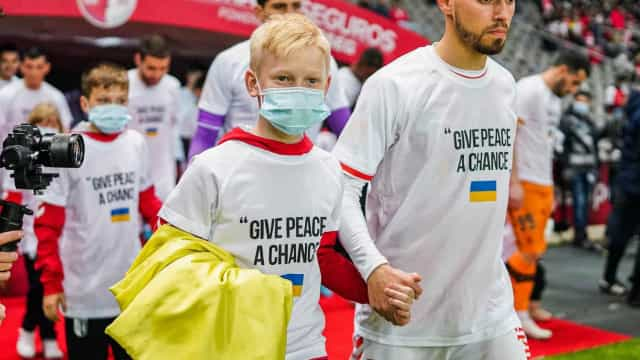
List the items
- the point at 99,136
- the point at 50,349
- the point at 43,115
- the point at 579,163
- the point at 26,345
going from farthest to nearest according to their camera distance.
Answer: the point at 579,163
the point at 26,345
the point at 50,349
the point at 43,115
the point at 99,136

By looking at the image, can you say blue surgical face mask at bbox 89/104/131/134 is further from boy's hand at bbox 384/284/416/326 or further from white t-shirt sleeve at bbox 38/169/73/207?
boy's hand at bbox 384/284/416/326

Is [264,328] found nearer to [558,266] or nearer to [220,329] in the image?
[220,329]

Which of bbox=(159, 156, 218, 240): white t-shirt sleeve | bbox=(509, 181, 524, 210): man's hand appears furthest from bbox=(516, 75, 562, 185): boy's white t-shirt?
bbox=(159, 156, 218, 240): white t-shirt sleeve

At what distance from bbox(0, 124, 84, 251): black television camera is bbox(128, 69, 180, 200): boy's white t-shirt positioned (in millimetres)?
4653

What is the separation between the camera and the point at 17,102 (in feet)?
24.2

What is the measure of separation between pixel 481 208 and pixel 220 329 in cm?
103

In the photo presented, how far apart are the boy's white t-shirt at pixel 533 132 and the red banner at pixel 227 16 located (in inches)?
109

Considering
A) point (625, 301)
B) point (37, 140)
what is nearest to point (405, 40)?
point (625, 301)

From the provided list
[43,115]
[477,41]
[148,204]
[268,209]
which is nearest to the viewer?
[268,209]

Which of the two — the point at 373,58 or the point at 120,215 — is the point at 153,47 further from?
the point at 120,215

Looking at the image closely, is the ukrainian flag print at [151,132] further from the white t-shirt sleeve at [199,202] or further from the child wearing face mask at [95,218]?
the white t-shirt sleeve at [199,202]

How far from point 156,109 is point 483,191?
479 centimetres

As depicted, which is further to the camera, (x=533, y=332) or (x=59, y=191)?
(x=533, y=332)

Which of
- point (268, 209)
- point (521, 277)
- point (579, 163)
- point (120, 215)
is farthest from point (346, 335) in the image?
point (579, 163)
